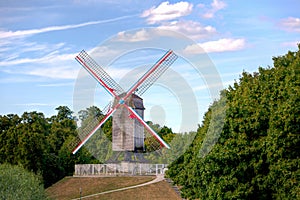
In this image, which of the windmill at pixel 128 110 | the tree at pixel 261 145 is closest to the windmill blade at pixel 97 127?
the windmill at pixel 128 110

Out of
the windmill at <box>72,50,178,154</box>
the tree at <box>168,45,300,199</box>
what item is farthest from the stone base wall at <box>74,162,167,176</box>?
the tree at <box>168,45,300,199</box>

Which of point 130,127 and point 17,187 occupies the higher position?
point 130,127

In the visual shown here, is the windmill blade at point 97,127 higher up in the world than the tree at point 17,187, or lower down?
higher up

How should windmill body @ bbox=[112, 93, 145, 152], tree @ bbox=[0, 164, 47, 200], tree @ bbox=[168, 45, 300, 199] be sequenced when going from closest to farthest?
tree @ bbox=[168, 45, 300, 199], tree @ bbox=[0, 164, 47, 200], windmill body @ bbox=[112, 93, 145, 152]

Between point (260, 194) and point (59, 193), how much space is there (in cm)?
2615

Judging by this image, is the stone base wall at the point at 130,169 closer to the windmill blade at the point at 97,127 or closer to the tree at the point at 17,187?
the windmill blade at the point at 97,127

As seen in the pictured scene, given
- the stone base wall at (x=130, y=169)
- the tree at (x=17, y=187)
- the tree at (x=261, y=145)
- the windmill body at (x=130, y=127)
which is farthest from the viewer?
the stone base wall at (x=130, y=169)

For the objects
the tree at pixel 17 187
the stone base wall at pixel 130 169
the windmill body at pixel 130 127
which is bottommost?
the tree at pixel 17 187

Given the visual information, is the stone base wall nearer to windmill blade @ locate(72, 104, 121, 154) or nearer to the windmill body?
the windmill body

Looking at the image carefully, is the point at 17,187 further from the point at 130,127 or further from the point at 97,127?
the point at 97,127

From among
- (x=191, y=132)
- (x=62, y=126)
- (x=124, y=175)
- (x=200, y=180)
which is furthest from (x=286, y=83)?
(x=62, y=126)

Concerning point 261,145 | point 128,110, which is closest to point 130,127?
point 128,110

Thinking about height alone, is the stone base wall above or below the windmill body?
below

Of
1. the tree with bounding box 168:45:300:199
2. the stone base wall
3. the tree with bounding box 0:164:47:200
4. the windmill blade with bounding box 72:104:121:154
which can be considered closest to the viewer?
the tree with bounding box 168:45:300:199
